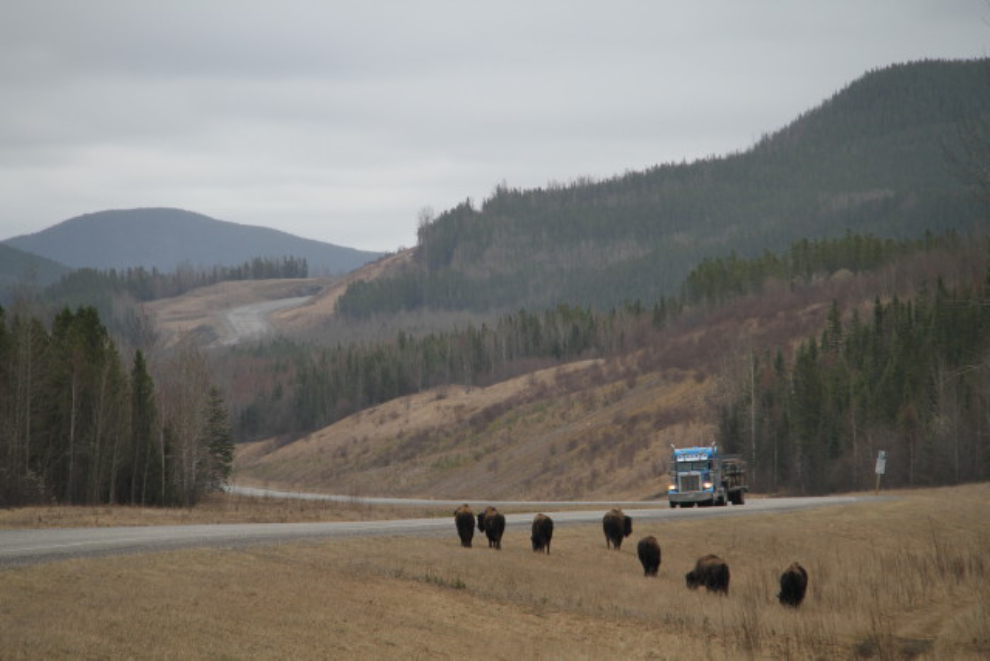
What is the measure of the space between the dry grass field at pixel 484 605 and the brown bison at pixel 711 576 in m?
0.47

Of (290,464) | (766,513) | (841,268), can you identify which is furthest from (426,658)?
(841,268)

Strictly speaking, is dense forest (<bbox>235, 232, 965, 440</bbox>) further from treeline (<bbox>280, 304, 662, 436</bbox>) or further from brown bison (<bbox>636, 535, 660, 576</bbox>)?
brown bison (<bbox>636, 535, 660, 576</bbox>)

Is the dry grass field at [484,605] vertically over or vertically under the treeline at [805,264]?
under

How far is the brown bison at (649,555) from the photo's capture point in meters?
34.2

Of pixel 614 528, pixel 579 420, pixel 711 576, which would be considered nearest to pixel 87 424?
pixel 614 528

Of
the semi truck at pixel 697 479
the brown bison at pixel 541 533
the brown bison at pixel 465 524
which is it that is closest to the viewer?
the brown bison at pixel 465 524

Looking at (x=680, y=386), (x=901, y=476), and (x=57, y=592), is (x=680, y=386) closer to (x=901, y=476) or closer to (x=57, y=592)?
(x=901, y=476)

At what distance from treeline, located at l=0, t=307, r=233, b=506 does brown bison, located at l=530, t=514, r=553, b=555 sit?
30.8 m

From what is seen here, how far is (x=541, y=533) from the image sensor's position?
35188mm

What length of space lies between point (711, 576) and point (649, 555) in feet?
7.95

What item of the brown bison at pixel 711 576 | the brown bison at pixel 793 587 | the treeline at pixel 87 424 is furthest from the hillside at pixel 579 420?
the brown bison at pixel 793 587

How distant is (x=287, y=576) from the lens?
2598 cm

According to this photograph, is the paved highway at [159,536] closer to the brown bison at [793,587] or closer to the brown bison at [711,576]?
the brown bison at [711,576]

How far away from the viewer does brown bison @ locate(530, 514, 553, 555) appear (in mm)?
35062
